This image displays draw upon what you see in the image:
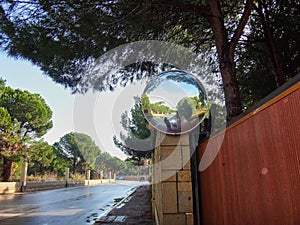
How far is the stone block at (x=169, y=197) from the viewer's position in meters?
2.39

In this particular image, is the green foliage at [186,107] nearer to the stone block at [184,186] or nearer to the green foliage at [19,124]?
the stone block at [184,186]

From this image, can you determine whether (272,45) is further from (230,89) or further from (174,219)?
(174,219)

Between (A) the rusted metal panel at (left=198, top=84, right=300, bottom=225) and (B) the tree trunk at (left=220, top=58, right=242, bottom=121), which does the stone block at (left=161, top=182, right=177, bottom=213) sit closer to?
(A) the rusted metal panel at (left=198, top=84, right=300, bottom=225)

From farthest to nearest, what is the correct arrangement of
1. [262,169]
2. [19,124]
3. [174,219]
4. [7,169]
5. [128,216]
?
[7,169] → [19,124] → [128,216] → [174,219] → [262,169]

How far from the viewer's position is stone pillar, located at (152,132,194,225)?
239 cm

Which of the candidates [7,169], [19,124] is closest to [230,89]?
[19,124]

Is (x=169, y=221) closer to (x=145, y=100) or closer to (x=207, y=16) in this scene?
(x=145, y=100)

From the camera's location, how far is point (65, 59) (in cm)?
460

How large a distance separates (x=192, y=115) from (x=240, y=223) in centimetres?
105

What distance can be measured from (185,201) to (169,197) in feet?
0.50

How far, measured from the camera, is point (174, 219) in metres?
2.38

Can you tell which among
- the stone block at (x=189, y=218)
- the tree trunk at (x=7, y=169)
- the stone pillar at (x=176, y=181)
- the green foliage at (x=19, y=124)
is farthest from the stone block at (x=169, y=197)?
the tree trunk at (x=7, y=169)

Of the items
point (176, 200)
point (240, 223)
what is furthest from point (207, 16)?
point (240, 223)

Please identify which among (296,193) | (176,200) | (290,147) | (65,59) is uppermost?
(65,59)
